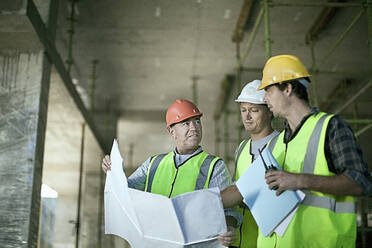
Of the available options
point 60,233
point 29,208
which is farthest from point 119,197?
point 60,233

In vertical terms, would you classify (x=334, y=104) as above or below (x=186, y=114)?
above

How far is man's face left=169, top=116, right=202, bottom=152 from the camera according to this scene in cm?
363

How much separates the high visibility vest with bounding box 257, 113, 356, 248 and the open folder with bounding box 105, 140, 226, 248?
15.7 inches

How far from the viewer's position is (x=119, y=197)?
3070 millimetres

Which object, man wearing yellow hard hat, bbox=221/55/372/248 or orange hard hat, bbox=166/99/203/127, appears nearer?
man wearing yellow hard hat, bbox=221/55/372/248

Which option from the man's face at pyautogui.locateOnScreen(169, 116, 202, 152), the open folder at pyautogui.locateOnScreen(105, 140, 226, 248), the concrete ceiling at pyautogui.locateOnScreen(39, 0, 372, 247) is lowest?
the open folder at pyautogui.locateOnScreen(105, 140, 226, 248)

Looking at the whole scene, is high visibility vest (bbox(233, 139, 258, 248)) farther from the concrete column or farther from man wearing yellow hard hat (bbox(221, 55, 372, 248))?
the concrete column

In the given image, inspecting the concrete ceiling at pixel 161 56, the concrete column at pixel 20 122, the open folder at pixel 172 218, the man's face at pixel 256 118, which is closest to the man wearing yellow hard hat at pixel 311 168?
the open folder at pixel 172 218

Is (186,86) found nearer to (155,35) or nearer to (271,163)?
(155,35)

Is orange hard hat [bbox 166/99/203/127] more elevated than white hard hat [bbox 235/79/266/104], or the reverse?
white hard hat [bbox 235/79/266/104]

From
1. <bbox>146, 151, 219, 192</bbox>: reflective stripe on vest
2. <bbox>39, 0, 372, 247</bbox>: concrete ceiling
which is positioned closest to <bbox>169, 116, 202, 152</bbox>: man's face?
<bbox>146, 151, 219, 192</bbox>: reflective stripe on vest

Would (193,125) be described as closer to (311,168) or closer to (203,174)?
(203,174)

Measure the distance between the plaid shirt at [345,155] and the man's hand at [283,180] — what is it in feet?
0.76

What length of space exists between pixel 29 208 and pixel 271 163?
165 inches
